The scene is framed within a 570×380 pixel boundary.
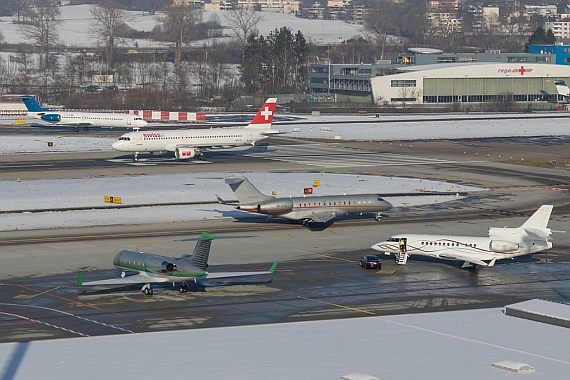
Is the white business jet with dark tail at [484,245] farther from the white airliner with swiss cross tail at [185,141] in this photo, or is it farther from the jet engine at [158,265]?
the white airliner with swiss cross tail at [185,141]

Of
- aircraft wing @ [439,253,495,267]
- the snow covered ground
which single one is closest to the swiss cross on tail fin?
the snow covered ground

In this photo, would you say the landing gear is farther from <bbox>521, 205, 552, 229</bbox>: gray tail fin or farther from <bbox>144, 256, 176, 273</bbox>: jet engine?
<bbox>521, 205, 552, 229</bbox>: gray tail fin

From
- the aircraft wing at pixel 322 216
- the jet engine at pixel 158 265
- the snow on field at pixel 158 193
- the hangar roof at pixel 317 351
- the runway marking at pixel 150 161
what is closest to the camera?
the hangar roof at pixel 317 351

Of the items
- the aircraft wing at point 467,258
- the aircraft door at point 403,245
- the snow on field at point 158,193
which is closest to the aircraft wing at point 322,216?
the snow on field at point 158,193

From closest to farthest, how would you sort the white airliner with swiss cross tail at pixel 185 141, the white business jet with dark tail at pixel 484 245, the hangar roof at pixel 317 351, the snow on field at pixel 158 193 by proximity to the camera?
1. the hangar roof at pixel 317 351
2. the white business jet with dark tail at pixel 484 245
3. the snow on field at pixel 158 193
4. the white airliner with swiss cross tail at pixel 185 141

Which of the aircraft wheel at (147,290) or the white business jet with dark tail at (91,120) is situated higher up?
the white business jet with dark tail at (91,120)

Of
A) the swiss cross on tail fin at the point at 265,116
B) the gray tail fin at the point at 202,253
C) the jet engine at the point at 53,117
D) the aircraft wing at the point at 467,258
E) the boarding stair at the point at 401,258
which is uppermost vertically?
the swiss cross on tail fin at the point at 265,116

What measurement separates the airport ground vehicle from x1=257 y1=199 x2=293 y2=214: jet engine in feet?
48.1

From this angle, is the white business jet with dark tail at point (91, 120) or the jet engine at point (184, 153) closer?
the jet engine at point (184, 153)

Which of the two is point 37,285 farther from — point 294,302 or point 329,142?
point 329,142

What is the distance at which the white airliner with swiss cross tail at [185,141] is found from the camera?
131875mm

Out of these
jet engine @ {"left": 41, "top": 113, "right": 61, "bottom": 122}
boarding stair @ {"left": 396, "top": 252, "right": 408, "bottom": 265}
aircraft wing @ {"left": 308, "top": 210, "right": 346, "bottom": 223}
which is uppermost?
jet engine @ {"left": 41, "top": 113, "right": 61, "bottom": 122}

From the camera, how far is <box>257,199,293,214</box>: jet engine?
276 feet

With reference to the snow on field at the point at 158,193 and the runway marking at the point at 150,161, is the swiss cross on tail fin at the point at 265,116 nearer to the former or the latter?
the runway marking at the point at 150,161
